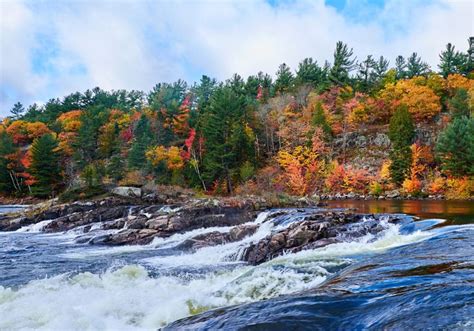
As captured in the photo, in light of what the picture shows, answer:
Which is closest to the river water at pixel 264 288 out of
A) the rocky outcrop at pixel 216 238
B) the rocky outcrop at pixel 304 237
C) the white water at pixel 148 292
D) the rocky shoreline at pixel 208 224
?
the white water at pixel 148 292

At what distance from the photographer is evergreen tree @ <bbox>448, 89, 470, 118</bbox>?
41344mm

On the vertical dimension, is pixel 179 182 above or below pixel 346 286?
above

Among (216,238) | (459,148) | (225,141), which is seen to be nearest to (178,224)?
(216,238)

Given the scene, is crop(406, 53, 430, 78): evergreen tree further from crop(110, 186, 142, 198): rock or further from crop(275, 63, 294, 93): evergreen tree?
crop(110, 186, 142, 198): rock

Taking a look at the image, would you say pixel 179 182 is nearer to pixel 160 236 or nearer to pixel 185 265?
pixel 160 236

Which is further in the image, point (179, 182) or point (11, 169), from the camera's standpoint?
point (11, 169)

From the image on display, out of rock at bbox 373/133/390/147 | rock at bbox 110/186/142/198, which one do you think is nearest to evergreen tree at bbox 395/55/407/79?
rock at bbox 373/133/390/147

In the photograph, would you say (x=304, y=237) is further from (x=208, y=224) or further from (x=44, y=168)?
(x=44, y=168)

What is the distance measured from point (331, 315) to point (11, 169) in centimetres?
5836

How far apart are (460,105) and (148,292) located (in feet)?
139

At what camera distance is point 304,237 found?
1355cm

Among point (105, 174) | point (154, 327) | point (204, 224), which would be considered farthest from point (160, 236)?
point (105, 174)

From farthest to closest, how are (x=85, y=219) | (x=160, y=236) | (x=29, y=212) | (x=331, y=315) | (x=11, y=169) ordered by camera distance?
(x=11, y=169) < (x=29, y=212) < (x=85, y=219) < (x=160, y=236) < (x=331, y=315)

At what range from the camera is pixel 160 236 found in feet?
60.2
